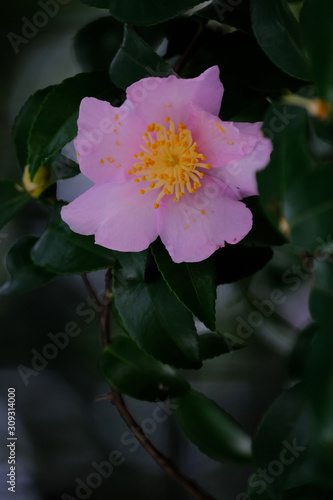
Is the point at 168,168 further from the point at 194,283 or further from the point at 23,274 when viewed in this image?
the point at 23,274

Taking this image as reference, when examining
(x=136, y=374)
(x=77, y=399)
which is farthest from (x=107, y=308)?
(x=77, y=399)

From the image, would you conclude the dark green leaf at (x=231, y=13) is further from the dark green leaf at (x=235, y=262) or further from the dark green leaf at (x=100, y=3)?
the dark green leaf at (x=235, y=262)

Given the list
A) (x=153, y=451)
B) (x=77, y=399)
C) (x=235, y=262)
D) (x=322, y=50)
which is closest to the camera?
(x=322, y=50)

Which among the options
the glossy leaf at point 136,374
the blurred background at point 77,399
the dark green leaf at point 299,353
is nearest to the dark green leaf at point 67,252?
the glossy leaf at point 136,374

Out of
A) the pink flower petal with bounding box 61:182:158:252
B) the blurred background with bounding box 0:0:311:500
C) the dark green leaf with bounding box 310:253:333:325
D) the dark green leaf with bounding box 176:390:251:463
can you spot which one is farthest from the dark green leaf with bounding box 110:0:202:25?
→ the blurred background with bounding box 0:0:311:500

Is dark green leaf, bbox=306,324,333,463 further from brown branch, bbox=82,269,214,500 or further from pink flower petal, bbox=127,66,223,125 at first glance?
brown branch, bbox=82,269,214,500

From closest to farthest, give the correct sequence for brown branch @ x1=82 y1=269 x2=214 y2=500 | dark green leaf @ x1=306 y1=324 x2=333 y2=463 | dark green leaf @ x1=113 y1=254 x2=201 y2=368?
1. dark green leaf @ x1=306 y1=324 x2=333 y2=463
2. dark green leaf @ x1=113 y1=254 x2=201 y2=368
3. brown branch @ x1=82 y1=269 x2=214 y2=500
